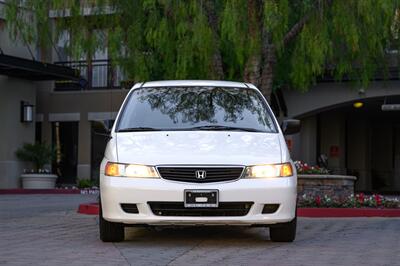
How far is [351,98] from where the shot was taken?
76.4 feet

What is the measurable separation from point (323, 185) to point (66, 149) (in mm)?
14566

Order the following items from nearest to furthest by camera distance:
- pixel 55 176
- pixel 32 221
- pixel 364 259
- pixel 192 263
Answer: pixel 192 263
pixel 364 259
pixel 32 221
pixel 55 176

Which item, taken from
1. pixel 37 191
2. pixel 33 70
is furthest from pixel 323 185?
pixel 37 191

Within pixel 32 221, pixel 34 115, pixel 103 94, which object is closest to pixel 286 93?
pixel 103 94

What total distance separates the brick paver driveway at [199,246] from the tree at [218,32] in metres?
3.02

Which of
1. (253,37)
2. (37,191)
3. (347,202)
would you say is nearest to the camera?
(253,37)

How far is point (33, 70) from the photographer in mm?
23422

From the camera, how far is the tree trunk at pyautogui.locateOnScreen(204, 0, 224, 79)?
42.5 ft

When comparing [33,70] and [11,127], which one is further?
[11,127]

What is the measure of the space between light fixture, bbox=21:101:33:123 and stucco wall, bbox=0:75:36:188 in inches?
5.3

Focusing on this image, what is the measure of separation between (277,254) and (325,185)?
25.2ft

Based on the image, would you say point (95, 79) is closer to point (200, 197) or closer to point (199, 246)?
point (199, 246)

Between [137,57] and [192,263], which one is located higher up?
[137,57]

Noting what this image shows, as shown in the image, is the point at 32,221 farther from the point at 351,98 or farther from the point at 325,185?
the point at 351,98
